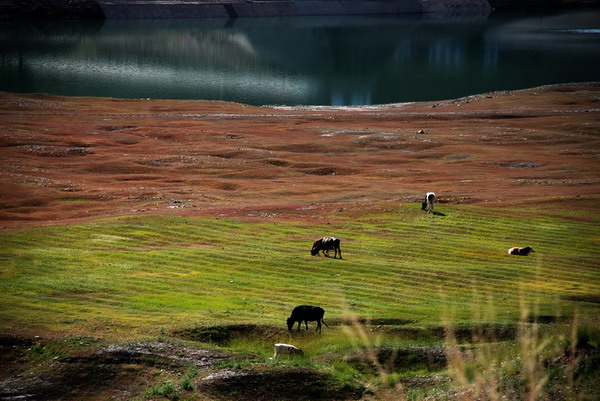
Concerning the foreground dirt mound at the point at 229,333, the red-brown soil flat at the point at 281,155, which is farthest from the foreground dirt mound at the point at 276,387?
the red-brown soil flat at the point at 281,155

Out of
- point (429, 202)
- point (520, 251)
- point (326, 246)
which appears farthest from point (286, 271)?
point (429, 202)

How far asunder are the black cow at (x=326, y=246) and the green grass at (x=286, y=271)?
0.56 m

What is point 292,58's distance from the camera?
14562 cm

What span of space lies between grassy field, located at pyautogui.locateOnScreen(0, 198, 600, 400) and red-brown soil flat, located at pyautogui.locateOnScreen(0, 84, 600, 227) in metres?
7.75

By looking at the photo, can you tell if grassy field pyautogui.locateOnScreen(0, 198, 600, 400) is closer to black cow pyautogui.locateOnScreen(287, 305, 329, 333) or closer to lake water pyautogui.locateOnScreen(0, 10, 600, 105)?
black cow pyautogui.locateOnScreen(287, 305, 329, 333)

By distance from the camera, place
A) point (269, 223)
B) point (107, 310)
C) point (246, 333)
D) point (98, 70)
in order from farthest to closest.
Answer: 1. point (98, 70)
2. point (269, 223)
3. point (107, 310)
4. point (246, 333)

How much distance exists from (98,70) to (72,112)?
122 ft

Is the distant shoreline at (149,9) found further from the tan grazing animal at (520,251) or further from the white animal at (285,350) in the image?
the white animal at (285,350)

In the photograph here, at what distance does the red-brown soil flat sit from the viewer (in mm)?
55375

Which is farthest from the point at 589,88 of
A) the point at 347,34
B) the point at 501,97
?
the point at 347,34

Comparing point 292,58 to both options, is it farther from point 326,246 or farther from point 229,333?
point 229,333

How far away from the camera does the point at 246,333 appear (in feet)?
78.7

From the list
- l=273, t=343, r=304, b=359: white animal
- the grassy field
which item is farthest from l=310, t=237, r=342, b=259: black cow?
l=273, t=343, r=304, b=359: white animal

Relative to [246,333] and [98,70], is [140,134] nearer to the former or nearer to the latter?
[98,70]
